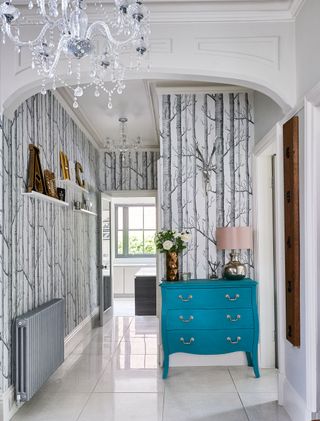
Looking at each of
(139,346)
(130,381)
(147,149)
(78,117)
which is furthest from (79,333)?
(147,149)

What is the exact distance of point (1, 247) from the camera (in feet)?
11.0

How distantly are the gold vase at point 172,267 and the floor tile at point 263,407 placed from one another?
1263 mm

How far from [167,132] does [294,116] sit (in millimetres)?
1909

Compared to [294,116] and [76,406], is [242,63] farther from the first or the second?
[76,406]

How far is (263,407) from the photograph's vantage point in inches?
141

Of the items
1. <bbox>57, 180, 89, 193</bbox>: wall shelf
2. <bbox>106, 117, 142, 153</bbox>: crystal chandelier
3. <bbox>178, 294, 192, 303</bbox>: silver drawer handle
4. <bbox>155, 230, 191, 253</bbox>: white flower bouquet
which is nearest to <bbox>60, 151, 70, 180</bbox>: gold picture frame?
<bbox>57, 180, 89, 193</bbox>: wall shelf

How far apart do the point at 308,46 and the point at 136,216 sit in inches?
317

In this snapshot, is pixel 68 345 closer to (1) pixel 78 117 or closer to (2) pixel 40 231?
(2) pixel 40 231

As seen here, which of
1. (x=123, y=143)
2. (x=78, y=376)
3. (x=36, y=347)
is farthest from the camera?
(x=123, y=143)

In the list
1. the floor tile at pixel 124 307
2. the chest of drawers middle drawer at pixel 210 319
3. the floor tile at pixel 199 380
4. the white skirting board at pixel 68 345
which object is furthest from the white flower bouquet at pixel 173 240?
the floor tile at pixel 124 307

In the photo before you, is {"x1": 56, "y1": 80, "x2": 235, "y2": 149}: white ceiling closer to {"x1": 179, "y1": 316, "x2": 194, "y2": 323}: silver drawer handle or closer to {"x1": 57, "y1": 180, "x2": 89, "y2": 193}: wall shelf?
{"x1": 57, "y1": 180, "x2": 89, "y2": 193}: wall shelf

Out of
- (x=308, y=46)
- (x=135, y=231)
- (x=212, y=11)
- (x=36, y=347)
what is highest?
(x=212, y=11)

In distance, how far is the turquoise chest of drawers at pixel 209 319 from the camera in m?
4.38

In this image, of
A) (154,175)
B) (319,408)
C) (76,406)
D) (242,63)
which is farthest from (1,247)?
(154,175)
